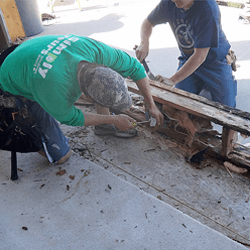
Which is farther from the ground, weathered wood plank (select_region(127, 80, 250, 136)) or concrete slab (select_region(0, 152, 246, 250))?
weathered wood plank (select_region(127, 80, 250, 136))

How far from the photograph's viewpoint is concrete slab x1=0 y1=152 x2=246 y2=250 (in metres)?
1.87

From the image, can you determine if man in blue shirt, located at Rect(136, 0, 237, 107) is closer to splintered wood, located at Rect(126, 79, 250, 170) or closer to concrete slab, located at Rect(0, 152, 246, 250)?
splintered wood, located at Rect(126, 79, 250, 170)

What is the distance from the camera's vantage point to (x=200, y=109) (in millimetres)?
2375

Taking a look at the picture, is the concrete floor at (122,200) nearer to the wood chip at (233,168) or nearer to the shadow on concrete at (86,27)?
the wood chip at (233,168)

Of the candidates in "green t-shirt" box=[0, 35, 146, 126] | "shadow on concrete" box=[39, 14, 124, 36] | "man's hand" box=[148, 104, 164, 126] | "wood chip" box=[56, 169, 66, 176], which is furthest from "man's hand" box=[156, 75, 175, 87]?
"shadow on concrete" box=[39, 14, 124, 36]

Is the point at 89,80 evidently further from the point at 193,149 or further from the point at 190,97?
the point at 193,149

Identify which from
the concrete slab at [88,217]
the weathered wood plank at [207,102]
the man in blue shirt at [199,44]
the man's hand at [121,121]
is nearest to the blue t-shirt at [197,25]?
the man in blue shirt at [199,44]

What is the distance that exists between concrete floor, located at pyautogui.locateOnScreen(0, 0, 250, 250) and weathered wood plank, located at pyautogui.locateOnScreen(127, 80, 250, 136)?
0.52m

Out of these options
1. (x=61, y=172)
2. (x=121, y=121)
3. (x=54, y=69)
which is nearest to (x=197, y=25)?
(x=121, y=121)

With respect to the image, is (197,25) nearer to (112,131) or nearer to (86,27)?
(112,131)

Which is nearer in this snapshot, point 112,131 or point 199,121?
point 199,121

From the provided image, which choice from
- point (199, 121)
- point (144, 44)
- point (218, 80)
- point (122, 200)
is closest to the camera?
point (122, 200)

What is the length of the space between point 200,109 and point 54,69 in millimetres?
1414

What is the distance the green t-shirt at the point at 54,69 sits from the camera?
178 cm
